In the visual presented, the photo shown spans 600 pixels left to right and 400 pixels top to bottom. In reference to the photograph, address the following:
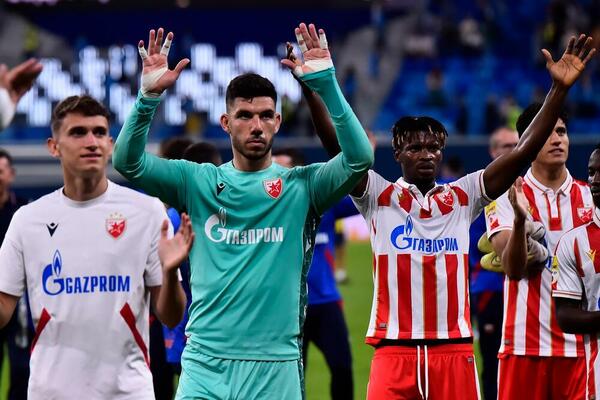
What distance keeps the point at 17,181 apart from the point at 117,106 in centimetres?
338

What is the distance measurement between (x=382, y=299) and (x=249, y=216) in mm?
1173

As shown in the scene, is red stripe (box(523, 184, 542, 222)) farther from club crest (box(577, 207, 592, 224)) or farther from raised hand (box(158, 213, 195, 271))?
raised hand (box(158, 213, 195, 271))

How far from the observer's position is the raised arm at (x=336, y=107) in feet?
18.4

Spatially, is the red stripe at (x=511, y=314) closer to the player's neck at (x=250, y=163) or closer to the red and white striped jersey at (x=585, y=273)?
the red and white striped jersey at (x=585, y=273)

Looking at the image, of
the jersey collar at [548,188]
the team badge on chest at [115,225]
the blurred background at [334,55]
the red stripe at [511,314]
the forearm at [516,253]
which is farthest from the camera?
the blurred background at [334,55]

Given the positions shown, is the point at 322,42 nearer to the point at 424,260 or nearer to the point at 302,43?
the point at 302,43

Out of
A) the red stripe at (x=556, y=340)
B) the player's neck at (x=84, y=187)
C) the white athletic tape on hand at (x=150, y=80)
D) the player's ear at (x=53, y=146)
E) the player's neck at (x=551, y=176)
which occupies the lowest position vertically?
the red stripe at (x=556, y=340)

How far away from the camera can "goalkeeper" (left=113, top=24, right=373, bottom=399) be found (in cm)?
568

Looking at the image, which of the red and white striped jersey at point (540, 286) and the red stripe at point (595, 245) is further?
the red and white striped jersey at point (540, 286)

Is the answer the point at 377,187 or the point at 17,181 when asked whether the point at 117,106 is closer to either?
the point at 17,181

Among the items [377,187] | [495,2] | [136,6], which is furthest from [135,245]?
[495,2]

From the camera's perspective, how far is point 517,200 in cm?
636

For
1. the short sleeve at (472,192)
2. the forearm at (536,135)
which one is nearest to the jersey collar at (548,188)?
the short sleeve at (472,192)

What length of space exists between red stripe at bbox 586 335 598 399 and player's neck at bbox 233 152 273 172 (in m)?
1.84
